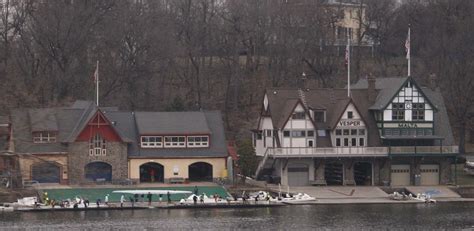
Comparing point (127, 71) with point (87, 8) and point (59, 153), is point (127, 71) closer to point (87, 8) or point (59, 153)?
point (87, 8)

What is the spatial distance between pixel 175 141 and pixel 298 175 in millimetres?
9468

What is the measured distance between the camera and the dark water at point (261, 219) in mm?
68812

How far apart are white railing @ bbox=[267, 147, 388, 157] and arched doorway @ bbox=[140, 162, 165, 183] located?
8082 millimetres

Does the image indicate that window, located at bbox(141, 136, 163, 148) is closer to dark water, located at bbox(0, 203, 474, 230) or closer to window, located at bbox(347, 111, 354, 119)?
dark water, located at bbox(0, 203, 474, 230)

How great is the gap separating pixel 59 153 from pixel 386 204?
2317cm

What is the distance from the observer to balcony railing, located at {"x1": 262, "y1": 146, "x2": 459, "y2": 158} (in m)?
87.9

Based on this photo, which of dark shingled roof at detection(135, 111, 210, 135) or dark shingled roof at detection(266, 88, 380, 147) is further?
dark shingled roof at detection(266, 88, 380, 147)

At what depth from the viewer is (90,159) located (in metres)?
85.7

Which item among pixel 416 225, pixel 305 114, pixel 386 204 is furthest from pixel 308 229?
pixel 305 114

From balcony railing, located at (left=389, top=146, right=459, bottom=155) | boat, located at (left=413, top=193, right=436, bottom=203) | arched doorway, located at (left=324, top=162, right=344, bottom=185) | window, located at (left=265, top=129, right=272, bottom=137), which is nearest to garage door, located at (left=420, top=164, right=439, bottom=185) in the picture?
balcony railing, located at (left=389, top=146, right=459, bottom=155)

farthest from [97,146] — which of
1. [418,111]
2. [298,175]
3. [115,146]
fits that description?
[418,111]

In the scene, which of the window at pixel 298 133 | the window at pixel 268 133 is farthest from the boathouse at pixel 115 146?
the window at pixel 298 133

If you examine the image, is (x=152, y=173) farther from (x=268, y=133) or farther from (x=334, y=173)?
(x=334, y=173)

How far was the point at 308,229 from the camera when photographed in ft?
224
